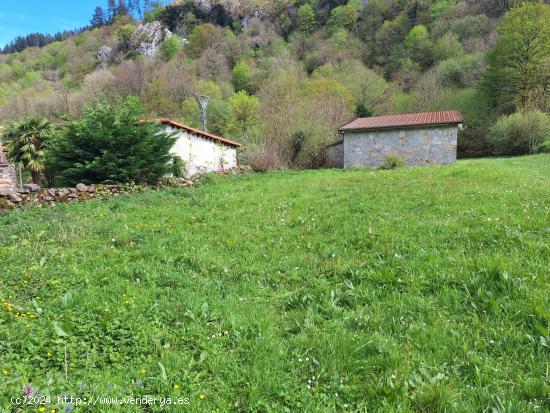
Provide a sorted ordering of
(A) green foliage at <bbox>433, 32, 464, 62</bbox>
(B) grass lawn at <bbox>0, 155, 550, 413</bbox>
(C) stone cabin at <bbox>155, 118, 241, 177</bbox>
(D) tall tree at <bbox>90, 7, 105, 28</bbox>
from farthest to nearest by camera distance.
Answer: (D) tall tree at <bbox>90, 7, 105, 28</bbox>, (A) green foliage at <bbox>433, 32, 464, 62</bbox>, (C) stone cabin at <bbox>155, 118, 241, 177</bbox>, (B) grass lawn at <bbox>0, 155, 550, 413</bbox>

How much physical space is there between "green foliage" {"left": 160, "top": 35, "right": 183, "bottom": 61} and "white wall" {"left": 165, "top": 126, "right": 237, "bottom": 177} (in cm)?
5215

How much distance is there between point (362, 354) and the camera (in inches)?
95.8

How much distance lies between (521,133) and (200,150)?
25.5 metres

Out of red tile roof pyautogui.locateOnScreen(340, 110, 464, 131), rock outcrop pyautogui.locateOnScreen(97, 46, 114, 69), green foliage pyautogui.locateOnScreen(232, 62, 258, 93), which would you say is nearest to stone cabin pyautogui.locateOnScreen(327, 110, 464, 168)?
red tile roof pyautogui.locateOnScreen(340, 110, 464, 131)

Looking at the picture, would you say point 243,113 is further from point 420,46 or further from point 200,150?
point 420,46

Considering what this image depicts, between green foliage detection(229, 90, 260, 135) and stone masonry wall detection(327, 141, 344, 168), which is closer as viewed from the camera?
stone masonry wall detection(327, 141, 344, 168)

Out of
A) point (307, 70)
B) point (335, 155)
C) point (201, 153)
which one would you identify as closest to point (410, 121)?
point (335, 155)

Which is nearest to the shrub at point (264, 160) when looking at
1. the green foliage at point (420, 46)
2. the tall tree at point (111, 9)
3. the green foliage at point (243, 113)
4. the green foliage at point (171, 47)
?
the green foliage at point (243, 113)

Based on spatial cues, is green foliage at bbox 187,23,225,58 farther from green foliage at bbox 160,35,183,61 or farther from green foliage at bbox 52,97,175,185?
green foliage at bbox 52,97,175,185

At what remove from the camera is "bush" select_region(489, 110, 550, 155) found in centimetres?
2427

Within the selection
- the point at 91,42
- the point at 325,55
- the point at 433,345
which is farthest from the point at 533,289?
the point at 91,42

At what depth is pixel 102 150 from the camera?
1034cm

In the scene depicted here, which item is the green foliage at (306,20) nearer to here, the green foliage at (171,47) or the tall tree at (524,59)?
the green foliage at (171,47)

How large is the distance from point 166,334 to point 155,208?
17.3 ft
